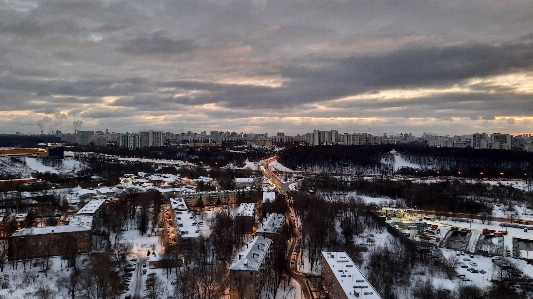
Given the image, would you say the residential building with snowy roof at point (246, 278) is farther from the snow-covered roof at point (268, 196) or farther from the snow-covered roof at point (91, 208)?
the snow-covered roof at point (268, 196)

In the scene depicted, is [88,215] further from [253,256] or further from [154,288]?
[253,256]

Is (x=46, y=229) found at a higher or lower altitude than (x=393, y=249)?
higher

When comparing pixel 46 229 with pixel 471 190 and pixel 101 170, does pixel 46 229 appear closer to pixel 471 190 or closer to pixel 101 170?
pixel 101 170

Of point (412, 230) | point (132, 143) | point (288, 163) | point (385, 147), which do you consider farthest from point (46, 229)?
point (132, 143)

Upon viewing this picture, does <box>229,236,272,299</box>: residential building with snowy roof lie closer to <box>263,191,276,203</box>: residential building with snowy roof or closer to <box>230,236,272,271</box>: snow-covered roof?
<box>230,236,272,271</box>: snow-covered roof

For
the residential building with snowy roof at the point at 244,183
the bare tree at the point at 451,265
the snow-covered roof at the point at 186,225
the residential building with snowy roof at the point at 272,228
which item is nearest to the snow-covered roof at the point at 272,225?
the residential building with snowy roof at the point at 272,228

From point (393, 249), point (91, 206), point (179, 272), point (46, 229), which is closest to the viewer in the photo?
point (179, 272)
